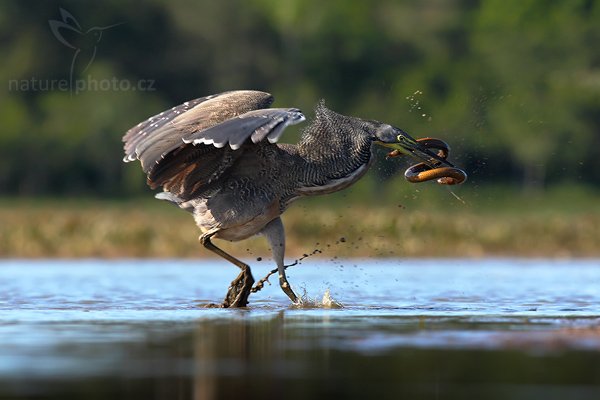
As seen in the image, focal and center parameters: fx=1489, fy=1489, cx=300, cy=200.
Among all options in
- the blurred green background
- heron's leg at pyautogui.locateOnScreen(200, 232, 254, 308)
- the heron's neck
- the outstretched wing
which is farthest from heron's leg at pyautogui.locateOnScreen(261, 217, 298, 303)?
the blurred green background

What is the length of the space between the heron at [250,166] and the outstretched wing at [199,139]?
12 millimetres

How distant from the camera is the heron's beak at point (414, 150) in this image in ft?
48.1

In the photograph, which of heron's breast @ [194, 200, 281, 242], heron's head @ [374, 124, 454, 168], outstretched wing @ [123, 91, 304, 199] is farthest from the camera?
heron's head @ [374, 124, 454, 168]

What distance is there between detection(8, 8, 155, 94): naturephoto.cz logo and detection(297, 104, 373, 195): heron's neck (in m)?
34.8

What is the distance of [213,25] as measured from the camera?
177 ft

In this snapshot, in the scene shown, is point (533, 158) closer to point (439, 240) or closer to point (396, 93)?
point (396, 93)

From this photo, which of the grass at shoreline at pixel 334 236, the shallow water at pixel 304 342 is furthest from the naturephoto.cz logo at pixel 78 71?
the shallow water at pixel 304 342

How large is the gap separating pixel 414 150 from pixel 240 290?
2.20 metres

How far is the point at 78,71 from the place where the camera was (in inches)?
2040

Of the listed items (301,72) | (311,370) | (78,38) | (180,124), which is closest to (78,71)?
(78,38)

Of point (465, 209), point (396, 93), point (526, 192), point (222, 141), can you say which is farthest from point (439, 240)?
point (396, 93)

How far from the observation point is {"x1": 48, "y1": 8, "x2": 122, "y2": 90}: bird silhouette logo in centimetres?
5184

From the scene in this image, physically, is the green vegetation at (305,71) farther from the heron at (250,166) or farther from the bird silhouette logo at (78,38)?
the heron at (250,166)

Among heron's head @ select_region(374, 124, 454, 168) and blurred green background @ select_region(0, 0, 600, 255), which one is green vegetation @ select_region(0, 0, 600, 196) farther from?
heron's head @ select_region(374, 124, 454, 168)
